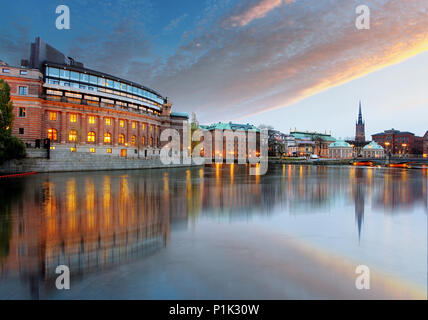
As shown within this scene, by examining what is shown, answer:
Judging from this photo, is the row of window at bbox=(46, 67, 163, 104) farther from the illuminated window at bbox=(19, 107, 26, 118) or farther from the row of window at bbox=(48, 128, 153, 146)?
the illuminated window at bbox=(19, 107, 26, 118)

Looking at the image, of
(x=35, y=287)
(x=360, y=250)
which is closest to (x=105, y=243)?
(x=35, y=287)

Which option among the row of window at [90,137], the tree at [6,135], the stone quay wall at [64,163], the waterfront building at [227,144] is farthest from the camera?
the waterfront building at [227,144]

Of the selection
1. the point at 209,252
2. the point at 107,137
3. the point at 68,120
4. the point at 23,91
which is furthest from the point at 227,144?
the point at 209,252

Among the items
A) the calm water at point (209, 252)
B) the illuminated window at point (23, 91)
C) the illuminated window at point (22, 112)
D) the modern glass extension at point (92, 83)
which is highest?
the modern glass extension at point (92, 83)

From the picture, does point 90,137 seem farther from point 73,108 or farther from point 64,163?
point 64,163

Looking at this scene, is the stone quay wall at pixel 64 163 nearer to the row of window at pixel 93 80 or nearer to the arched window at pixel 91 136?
the arched window at pixel 91 136

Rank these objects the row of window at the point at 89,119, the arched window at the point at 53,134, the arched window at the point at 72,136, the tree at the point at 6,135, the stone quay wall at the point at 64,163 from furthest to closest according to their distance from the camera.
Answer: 1. the arched window at the point at 72,136
2. the arched window at the point at 53,134
3. the row of window at the point at 89,119
4. the stone quay wall at the point at 64,163
5. the tree at the point at 6,135

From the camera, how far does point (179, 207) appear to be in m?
12.9

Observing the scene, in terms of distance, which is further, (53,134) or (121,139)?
(121,139)

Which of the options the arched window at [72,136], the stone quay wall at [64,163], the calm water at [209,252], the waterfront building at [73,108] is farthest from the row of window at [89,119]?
the calm water at [209,252]

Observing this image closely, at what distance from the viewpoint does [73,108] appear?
63.7 meters

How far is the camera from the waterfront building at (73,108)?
53531 millimetres

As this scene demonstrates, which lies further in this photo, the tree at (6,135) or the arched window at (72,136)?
the arched window at (72,136)

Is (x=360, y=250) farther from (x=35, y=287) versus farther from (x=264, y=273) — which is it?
(x=35, y=287)
